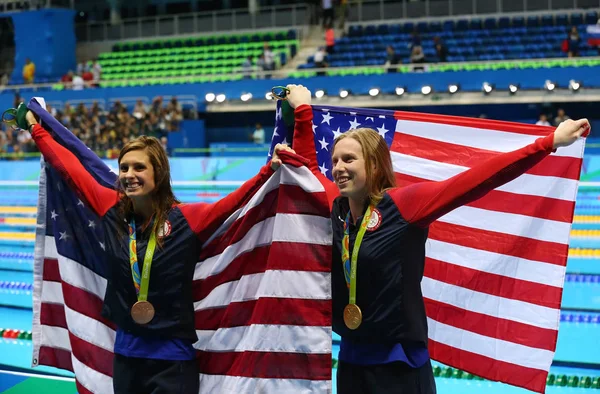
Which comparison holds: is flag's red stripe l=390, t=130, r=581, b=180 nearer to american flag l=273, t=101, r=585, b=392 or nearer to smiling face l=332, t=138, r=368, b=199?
american flag l=273, t=101, r=585, b=392

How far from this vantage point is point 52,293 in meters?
3.92

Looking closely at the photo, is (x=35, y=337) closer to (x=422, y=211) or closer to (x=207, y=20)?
(x=422, y=211)

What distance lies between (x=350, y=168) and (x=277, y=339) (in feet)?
2.35

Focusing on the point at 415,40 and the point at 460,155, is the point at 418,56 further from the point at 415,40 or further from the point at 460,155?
the point at 460,155

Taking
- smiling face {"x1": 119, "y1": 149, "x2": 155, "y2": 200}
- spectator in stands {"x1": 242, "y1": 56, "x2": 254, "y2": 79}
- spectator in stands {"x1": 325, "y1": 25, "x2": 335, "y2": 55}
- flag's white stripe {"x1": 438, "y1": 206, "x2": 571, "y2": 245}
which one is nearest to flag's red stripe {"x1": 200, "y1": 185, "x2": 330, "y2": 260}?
smiling face {"x1": 119, "y1": 149, "x2": 155, "y2": 200}

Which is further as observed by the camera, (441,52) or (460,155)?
(441,52)

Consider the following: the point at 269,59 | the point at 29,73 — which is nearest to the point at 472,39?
the point at 269,59

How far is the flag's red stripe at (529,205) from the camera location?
349 cm

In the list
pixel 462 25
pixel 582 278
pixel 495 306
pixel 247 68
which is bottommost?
pixel 582 278

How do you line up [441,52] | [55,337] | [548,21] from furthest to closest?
[548,21], [441,52], [55,337]

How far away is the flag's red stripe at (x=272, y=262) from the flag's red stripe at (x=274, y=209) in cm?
8

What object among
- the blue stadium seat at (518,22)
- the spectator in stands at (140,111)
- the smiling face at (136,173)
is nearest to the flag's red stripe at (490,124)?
the smiling face at (136,173)

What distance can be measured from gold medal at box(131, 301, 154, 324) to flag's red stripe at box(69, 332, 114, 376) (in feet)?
1.92

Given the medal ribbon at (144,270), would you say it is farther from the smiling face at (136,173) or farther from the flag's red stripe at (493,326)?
the flag's red stripe at (493,326)
